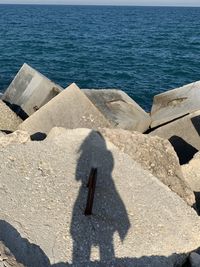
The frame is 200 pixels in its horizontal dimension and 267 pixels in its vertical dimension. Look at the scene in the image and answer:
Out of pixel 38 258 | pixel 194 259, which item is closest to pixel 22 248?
pixel 38 258

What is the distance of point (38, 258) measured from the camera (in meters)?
4.85

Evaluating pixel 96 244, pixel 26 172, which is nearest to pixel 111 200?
pixel 96 244

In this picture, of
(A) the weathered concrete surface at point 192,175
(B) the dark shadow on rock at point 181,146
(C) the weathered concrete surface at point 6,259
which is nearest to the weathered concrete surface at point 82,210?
(C) the weathered concrete surface at point 6,259

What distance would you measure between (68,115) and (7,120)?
1423 mm

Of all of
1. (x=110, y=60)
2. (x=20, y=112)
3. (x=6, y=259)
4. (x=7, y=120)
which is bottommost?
(x=110, y=60)

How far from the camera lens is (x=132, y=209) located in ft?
19.9

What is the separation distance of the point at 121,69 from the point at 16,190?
1793 cm

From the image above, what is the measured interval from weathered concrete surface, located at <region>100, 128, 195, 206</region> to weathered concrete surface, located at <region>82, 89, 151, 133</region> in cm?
162

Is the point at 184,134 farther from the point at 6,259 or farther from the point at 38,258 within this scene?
the point at 6,259

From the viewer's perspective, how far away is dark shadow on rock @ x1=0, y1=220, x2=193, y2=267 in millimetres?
4730

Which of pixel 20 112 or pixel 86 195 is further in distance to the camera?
pixel 20 112

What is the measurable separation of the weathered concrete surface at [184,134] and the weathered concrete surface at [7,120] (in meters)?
2.71

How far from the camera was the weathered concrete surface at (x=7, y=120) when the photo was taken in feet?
29.2

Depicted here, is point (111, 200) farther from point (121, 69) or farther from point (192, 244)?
point (121, 69)
